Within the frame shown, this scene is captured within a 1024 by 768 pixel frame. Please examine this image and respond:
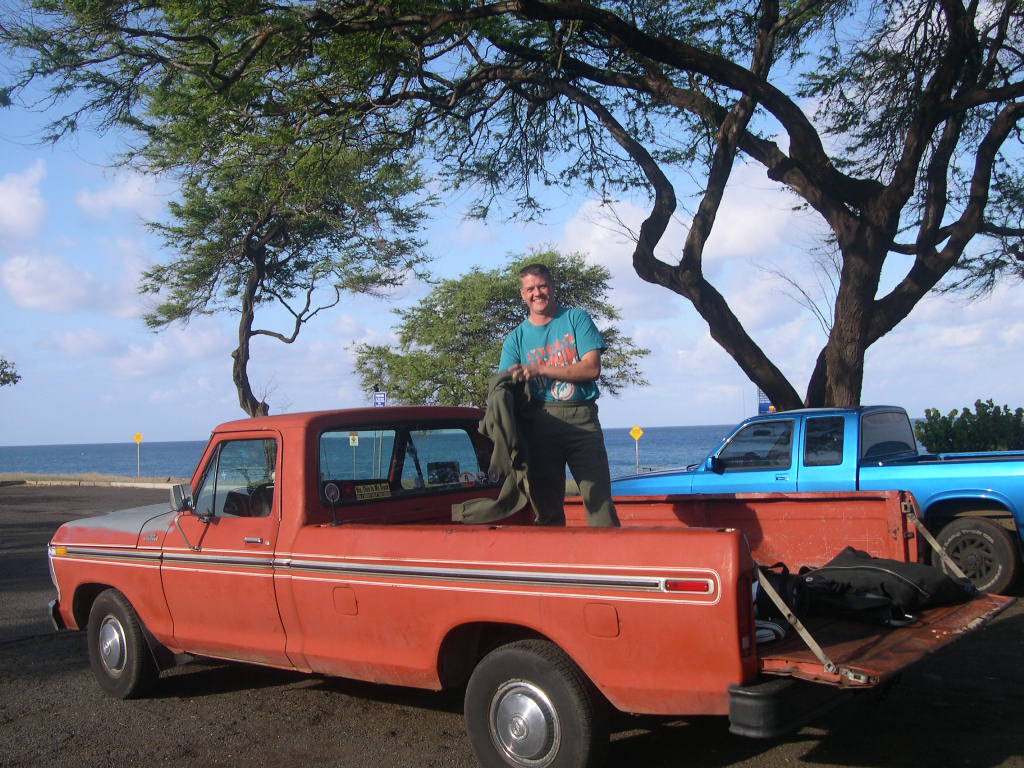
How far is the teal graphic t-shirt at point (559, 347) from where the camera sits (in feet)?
16.4

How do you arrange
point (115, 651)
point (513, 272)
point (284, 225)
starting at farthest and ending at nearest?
1. point (513, 272)
2. point (284, 225)
3. point (115, 651)

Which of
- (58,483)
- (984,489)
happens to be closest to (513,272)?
(58,483)

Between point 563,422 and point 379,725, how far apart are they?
6.29 feet

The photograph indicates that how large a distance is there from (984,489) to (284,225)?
1909 cm

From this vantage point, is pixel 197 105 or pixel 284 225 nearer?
pixel 197 105

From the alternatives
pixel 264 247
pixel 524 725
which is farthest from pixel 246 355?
pixel 524 725

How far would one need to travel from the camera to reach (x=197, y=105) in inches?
465

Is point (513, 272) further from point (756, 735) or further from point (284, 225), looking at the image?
point (756, 735)

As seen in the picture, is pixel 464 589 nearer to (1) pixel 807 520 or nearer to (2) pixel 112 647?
(1) pixel 807 520

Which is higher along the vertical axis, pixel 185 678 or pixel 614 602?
pixel 614 602

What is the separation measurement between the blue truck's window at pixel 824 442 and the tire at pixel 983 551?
1.13 m

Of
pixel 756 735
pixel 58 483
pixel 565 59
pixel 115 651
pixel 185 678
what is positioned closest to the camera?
pixel 756 735

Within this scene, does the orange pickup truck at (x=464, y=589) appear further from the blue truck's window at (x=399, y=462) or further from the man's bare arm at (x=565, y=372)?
the man's bare arm at (x=565, y=372)

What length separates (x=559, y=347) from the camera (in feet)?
16.7
